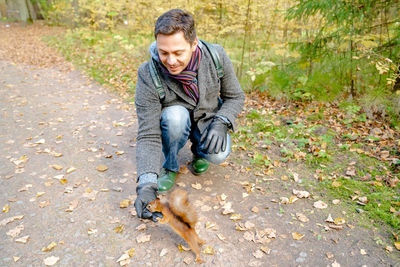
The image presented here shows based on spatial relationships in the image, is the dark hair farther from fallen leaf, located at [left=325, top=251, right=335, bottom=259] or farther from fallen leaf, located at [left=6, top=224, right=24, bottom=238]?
fallen leaf, located at [left=6, top=224, right=24, bottom=238]

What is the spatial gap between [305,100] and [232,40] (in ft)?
9.76

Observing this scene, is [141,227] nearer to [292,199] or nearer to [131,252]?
[131,252]

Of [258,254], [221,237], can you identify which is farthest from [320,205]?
[221,237]

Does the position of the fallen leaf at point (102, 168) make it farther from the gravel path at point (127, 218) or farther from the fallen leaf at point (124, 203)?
the fallen leaf at point (124, 203)

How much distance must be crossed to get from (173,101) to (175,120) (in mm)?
212

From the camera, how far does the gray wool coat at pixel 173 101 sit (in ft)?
7.17

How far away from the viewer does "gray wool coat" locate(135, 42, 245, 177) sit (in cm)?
218

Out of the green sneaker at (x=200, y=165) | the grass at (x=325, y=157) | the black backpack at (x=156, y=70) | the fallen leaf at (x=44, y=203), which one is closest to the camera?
the black backpack at (x=156, y=70)

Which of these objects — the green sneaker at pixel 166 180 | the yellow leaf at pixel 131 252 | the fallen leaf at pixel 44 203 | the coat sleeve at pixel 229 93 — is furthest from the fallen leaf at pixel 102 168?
the coat sleeve at pixel 229 93

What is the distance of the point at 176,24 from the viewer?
1918 mm

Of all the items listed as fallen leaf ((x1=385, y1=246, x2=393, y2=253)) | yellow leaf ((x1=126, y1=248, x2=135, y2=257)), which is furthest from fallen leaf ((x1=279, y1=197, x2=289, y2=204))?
yellow leaf ((x1=126, y1=248, x2=135, y2=257))

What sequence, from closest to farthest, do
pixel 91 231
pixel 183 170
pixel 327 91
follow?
pixel 91 231 → pixel 183 170 → pixel 327 91

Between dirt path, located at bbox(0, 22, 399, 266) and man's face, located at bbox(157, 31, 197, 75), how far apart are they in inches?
52.8

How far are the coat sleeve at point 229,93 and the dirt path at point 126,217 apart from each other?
0.83 meters
